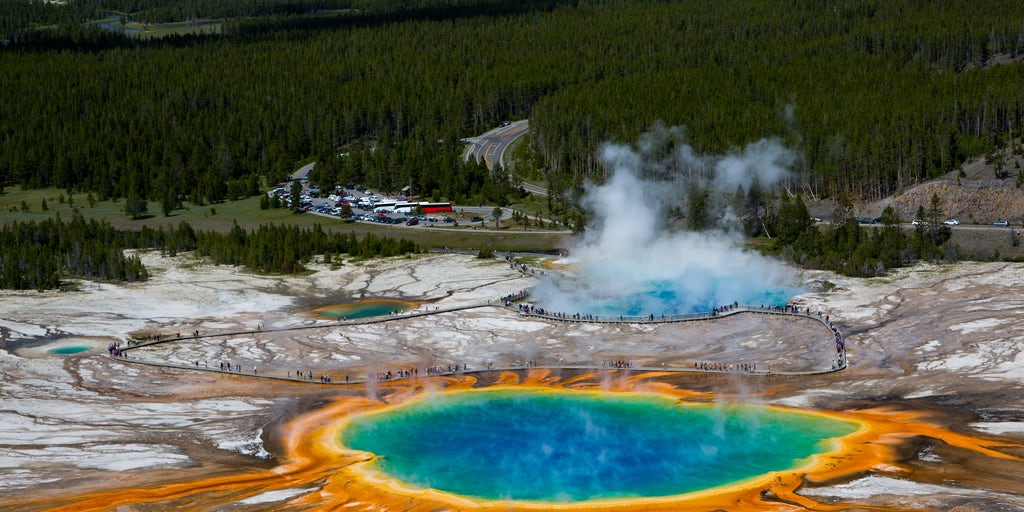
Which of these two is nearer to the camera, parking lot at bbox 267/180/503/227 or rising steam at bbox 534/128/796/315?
rising steam at bbox 534/128/796/315

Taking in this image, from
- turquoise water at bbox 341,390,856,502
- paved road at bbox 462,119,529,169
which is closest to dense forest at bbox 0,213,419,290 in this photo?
paved road at bbox 462,119,529,169

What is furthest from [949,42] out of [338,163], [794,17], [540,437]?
[540,437]

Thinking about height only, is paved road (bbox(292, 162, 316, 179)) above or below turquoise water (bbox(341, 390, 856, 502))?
above

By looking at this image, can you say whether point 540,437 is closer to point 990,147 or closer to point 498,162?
point 990,147

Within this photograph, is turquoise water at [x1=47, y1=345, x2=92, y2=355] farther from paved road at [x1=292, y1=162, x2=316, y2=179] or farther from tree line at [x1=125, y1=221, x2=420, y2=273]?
paved road at [x1=292, y1=162, x2=316, y2=179]

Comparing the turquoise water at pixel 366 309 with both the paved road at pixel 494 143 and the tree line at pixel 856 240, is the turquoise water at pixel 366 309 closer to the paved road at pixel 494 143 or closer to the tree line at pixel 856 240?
the tree line at pixel 856 240

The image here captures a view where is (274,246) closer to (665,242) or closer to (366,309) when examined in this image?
(366,309)
